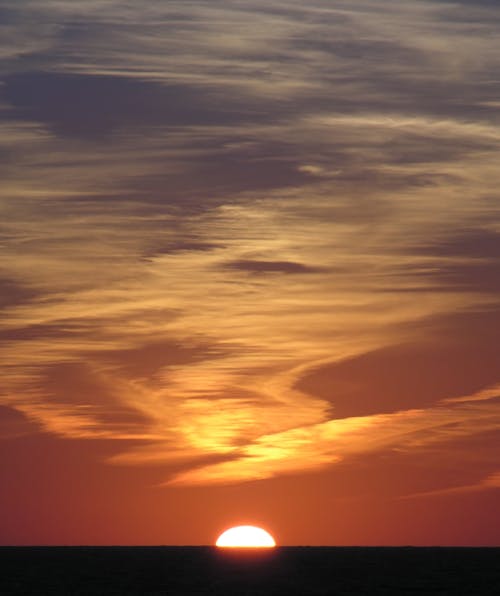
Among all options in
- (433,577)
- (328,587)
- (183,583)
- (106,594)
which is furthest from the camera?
(433,577)

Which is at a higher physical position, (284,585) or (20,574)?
(20,574)

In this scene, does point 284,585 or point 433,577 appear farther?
point 433,577

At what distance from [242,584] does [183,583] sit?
11.4m

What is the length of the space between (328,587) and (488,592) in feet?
64.5

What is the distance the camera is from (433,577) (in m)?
173

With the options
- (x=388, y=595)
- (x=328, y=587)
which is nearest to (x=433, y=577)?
(x=328, y=587)

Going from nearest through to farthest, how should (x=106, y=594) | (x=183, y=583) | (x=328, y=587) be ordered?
(x=106, y=594) < (x=328, y=587) < (x=183, y=583)

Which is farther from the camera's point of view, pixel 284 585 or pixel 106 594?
pixel 284 585

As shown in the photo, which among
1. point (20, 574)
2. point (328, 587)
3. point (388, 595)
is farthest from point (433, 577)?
point (20, 574)

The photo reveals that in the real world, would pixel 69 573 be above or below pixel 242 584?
above

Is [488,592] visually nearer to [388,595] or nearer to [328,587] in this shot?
[388,595]

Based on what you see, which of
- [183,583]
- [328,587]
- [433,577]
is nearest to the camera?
[328,587]

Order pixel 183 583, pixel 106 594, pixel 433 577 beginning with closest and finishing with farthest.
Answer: pixel 106 594, pixel 183 583, pixel 433 577

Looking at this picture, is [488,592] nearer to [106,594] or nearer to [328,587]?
[328,587]
